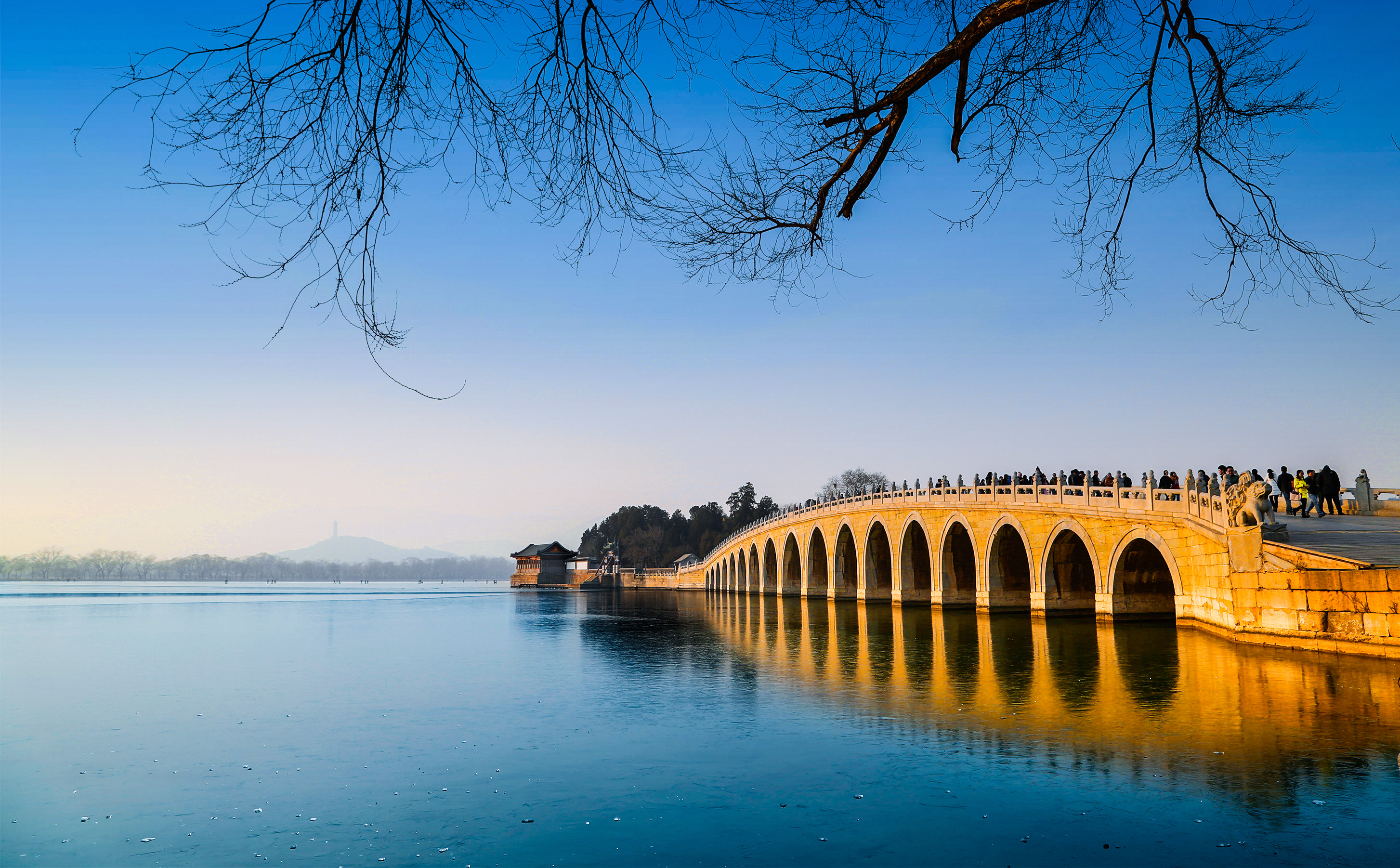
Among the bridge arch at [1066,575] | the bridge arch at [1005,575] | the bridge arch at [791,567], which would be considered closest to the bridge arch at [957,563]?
the bridge arch at [1005,575]

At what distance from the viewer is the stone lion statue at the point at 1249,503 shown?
55.8 ft

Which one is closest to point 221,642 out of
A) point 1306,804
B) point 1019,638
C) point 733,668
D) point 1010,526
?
point 733,668

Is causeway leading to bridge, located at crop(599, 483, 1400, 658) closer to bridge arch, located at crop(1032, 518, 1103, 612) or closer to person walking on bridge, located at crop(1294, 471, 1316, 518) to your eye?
bridge arch, located at crop(1032, 518, 1103, 612)

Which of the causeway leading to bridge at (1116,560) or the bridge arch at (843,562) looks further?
the bridge arch at (843,562)

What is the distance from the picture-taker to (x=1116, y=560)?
2545 cm

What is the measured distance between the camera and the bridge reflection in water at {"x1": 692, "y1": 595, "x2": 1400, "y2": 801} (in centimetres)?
992

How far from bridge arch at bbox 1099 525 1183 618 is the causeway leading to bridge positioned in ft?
0.14

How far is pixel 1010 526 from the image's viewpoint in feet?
108

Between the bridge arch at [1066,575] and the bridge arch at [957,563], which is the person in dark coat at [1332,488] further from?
the bridge arch at [957,563]

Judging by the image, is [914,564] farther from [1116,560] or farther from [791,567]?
[791,567]

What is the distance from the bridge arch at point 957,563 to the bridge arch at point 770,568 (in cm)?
2449

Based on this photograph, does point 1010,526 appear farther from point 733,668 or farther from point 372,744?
point 372,744

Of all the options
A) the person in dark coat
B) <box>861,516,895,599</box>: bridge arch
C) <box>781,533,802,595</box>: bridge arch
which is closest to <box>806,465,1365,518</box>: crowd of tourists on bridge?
the person in dark coat

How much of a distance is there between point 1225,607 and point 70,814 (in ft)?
68.0
